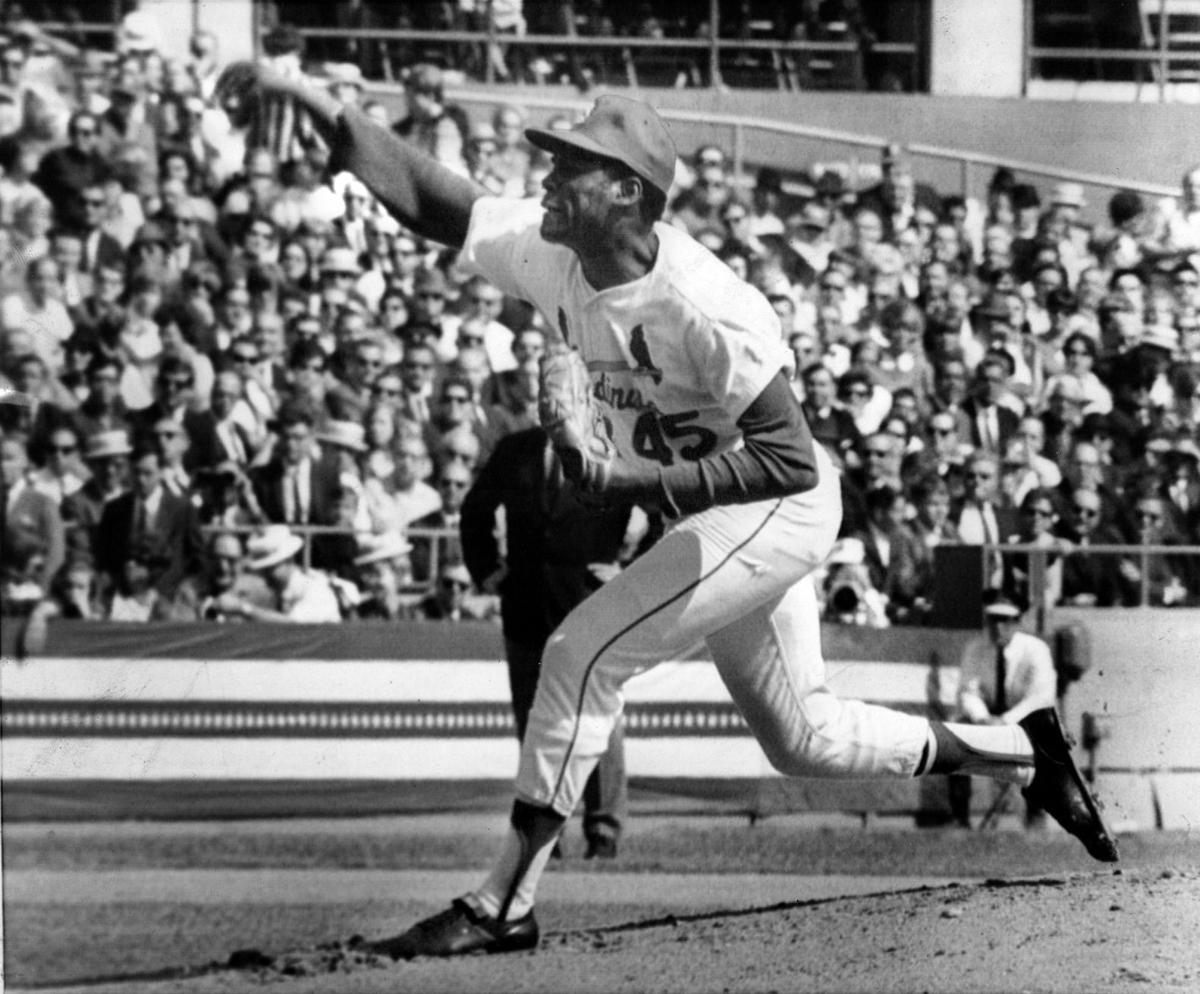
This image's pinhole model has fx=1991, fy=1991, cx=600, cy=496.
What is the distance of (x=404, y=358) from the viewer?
688 cm

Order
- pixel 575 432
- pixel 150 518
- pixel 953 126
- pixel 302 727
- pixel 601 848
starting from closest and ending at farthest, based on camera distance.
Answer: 1. pixel 575 432
2. pixel 953 126
3. pixel 601 848
4. pixel 150 518
5. pixel 302 727

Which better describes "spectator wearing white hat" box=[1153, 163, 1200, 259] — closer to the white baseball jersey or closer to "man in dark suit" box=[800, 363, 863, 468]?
"man in dark suit" box=[800, 363, 863, 468]

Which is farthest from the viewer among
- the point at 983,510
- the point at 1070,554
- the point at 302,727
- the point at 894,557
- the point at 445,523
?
the point at 302,727

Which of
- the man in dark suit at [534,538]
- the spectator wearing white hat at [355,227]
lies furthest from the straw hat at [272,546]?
the man in dark suit at [534,538]

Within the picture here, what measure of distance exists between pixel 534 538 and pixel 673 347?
1558 mm

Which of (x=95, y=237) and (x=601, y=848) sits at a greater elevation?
(x=95, y=237)

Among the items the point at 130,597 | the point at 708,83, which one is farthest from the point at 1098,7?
the point at 130,597

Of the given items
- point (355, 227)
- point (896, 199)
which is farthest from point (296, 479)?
point (896, 199)

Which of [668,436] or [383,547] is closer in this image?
[668,436]

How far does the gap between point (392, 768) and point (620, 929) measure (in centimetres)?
257

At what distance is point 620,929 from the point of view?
195 inches

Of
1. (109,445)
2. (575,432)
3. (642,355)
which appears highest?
(642,355)

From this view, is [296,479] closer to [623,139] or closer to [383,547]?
[383,547]

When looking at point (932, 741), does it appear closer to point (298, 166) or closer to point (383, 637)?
point (383, 637)
